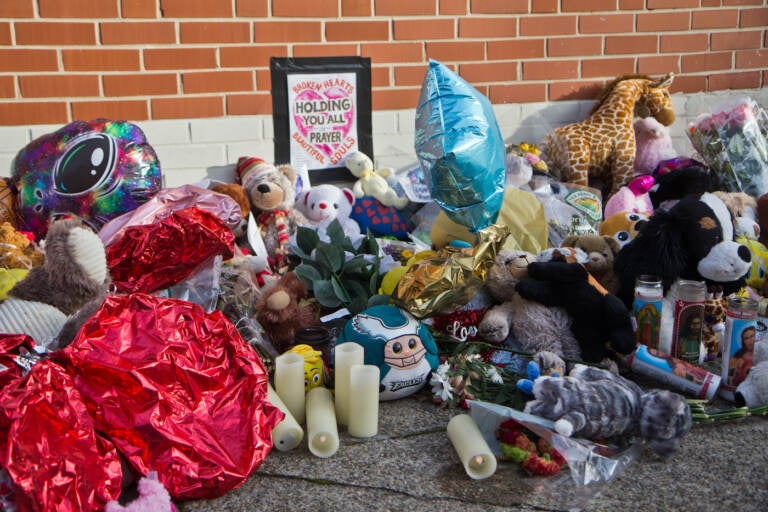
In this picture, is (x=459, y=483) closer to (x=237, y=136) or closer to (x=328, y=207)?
(x=328, y=207)

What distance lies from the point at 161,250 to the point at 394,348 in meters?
0.97

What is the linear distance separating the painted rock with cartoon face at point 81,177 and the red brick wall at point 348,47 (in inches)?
19.6

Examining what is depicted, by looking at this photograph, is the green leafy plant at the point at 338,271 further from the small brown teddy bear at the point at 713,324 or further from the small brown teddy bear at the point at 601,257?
the small brown teddy bear at the point at 713,324

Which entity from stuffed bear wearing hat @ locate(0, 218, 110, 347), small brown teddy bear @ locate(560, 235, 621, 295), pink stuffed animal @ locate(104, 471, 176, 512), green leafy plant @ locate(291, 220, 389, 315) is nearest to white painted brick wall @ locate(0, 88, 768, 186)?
green leafy plant @ locate(291, 220, 389, 315)

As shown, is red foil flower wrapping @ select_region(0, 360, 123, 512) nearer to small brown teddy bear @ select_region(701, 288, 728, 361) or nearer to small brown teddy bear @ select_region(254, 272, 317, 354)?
small brown teddy bear @ select_region(254, 272, 317, 354)

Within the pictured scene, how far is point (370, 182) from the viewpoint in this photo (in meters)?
3.86

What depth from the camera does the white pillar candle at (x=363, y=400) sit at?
214 centimetres

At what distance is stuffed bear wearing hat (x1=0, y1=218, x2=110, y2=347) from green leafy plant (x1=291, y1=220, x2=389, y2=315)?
77 cm

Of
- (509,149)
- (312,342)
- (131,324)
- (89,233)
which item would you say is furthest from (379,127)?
(131,324)

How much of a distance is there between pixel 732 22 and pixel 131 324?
4254mm

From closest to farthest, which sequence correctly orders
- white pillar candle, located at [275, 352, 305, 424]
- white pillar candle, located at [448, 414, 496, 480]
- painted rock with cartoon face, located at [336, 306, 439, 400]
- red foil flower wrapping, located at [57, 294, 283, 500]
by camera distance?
red foil flower wrapping, located at [57, 294, 283, 500]
white pillar candle, located at [448, 414, 496, 480]
white pillar candle, located at [275, 352, 305, 424]
painted rock with cartoon face, located at [336, 306, 439, 400]

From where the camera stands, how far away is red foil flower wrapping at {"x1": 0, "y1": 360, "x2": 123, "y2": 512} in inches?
63.5

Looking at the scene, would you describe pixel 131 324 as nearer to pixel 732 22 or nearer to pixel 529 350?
pixel 529 350

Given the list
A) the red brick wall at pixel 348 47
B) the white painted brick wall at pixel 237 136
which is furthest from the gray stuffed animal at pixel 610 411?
the red brick wall at pixel 348 47
